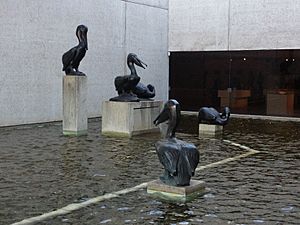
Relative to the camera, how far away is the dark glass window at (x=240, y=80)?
19078mm

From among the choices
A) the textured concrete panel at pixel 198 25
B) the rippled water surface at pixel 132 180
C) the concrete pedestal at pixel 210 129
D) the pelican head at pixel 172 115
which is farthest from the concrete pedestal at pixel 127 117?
the textured concrete panel at pixel 198 25

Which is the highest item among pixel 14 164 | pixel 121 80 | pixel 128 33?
pixel 128 33

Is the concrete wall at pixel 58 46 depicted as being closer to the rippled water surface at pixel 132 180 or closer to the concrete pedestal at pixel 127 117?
the rippled water surface at pixel 132 180

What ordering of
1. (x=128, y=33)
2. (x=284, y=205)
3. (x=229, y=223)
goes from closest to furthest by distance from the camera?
(x=229, y=223)
(x=284, y=205)
(x=128, y=33)

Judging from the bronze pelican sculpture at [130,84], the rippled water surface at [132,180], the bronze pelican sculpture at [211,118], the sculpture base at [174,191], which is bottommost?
the rippled water surface at [132,180]

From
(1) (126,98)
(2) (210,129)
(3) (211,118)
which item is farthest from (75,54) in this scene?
(2) (210,129)

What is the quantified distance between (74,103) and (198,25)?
9.36 m

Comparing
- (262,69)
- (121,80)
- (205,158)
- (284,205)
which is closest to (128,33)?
(262,69)

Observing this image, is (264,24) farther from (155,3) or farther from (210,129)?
(210,129)

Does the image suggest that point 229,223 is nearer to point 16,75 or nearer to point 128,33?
point 16,75

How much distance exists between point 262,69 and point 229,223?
48.7ft

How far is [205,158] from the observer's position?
9.61 metres

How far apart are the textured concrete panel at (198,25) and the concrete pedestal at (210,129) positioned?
7141 mm

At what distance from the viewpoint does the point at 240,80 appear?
66.1 feet
